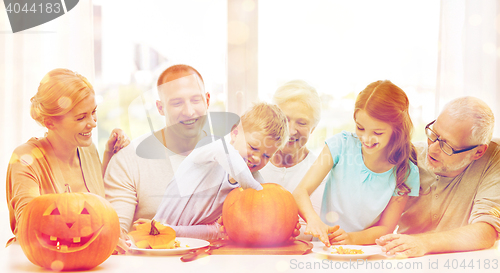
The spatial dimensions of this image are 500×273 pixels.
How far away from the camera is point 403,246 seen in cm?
115

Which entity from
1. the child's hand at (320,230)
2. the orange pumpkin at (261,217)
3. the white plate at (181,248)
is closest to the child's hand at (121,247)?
the white plate at (181,248)

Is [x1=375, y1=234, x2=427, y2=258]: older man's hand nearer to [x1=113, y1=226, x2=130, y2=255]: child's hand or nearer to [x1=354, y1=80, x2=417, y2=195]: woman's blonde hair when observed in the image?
[x1=354, y1=80, x2=417, y2=195]: woman's blonde hair

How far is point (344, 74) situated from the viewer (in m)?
1.36

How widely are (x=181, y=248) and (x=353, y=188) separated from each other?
0.62 metres

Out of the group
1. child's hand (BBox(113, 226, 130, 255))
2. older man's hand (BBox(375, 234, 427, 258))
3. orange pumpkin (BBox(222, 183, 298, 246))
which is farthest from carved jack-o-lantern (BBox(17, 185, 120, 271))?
older man's hand (BBox(375, 234, 427, 258))

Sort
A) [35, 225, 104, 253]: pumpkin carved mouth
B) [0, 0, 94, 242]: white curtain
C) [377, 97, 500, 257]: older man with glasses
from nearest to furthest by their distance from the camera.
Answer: [35, 225, 104, 253]: pumpkin carved mouth, [377, 97, 500, 257]: older man with glasses, [0, 0, 94, 242]: white curtain

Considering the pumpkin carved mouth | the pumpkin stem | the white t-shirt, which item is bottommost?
the pumpkin stem

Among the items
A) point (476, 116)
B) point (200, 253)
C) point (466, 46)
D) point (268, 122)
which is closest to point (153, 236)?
point (200, 253)

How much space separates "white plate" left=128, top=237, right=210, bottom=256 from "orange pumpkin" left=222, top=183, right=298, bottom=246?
4.1 inches

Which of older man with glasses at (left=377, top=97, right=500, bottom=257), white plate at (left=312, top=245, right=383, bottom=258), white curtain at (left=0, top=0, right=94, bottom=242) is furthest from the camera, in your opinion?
white curtain at (left=0, top=0, right=94, bottom=242)

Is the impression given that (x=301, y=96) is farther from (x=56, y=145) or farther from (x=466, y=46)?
(x=56, y=145)

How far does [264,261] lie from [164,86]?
0.67m

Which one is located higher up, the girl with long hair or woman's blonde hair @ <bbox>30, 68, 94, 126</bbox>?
woman's blonde hair @ <bbox>30, 68, 94, 126</bbox>

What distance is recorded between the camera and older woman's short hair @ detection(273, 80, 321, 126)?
4.33 feet
